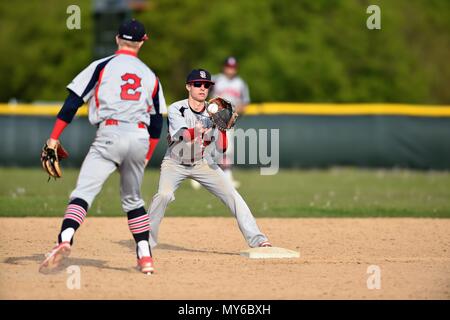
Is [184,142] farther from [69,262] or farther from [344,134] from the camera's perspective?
[344,134]

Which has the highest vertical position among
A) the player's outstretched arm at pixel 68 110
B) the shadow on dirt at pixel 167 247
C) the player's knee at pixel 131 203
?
the player's outstretched arm at pixel 68 110

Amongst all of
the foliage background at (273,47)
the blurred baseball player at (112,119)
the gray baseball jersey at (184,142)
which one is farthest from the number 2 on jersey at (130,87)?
the foliage background at (273,47)

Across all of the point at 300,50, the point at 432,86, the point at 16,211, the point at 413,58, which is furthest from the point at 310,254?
the point at 432,86

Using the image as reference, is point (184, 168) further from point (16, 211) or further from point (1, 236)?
point (16, 211)

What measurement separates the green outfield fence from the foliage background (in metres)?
14.1

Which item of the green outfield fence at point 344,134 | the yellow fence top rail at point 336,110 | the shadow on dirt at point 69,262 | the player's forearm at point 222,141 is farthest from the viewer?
the yellow fence top rail at point 336,110

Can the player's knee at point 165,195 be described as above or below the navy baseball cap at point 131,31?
below

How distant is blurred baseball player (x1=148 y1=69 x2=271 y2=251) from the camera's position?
927 cm

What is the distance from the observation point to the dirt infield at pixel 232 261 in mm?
7434

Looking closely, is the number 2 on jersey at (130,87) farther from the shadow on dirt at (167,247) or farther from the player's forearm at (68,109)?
the shadow on dirt at (167,247)

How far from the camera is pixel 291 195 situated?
16.0m

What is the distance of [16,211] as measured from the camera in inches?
503

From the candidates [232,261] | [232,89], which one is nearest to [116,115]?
[232,261]
